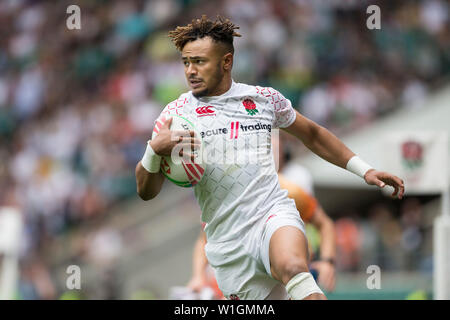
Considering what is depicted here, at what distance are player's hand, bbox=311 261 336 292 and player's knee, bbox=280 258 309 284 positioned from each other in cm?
155

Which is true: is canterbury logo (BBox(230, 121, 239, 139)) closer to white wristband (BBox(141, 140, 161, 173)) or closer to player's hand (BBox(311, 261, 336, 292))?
white wristband (BBox(141, 140, 161, 173))

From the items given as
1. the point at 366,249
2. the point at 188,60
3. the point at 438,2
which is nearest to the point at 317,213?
the point at 188,60

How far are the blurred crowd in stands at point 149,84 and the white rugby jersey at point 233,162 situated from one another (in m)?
7.64

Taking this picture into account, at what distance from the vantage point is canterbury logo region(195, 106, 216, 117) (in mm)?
5055

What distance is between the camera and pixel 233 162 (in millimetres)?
5031

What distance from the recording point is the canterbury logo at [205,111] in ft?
16.6

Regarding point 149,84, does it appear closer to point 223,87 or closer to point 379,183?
point 223,87

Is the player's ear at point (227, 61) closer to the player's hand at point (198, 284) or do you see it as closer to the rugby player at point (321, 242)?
the rugby player at point (321, 242)

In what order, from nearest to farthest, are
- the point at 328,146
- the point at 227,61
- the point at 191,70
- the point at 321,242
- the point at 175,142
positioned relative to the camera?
the point at 175,142 → the point at 191,70 → the point at 227,61 → the point at 328,146 → the point at 321,242

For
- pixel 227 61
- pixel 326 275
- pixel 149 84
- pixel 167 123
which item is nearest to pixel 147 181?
pixel 167 123

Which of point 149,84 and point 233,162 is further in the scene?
point 149,84

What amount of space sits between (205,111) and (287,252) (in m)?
1.02

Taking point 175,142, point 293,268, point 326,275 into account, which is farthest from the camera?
point 326,275
